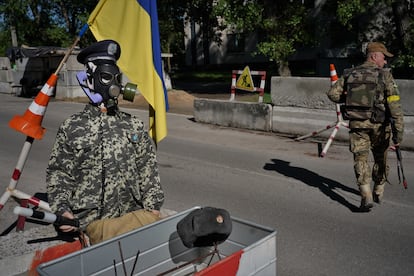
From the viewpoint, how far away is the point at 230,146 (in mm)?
10094

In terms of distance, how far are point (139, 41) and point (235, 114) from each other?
26.0ft

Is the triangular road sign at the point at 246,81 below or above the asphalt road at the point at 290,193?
above

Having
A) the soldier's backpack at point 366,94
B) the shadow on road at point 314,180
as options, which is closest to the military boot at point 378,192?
the shadow on road at point 314,180

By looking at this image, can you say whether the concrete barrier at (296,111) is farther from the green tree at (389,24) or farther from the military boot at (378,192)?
the green tree at (389,24)

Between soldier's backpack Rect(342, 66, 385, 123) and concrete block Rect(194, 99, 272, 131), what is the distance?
5508 millimetres

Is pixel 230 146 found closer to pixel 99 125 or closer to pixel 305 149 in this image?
pixel 305 149

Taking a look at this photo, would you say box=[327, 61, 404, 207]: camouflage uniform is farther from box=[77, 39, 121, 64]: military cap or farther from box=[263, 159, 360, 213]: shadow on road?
box=[77, 39, 121, 64]: military cap

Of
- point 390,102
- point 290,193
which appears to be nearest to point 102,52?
point 390,102

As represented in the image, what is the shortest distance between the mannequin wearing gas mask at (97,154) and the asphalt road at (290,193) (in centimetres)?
200

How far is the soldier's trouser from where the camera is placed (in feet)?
19.2

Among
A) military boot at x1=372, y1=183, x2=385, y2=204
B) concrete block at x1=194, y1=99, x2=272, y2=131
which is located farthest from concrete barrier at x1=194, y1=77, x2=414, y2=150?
military boot at x1=372, y1=183, x2=385, y2=204

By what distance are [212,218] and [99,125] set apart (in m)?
0.93

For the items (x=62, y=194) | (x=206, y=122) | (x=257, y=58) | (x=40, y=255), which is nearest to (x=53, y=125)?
(x=206, y=122)

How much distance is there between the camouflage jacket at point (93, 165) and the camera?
9.58 feet
